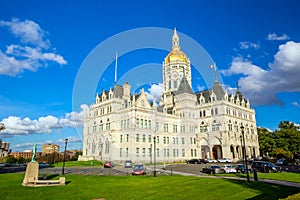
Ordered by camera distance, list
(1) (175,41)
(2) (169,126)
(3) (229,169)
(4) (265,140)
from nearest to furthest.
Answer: (3) (229,169) → (2) (169,126) → (4) (265,140) → (1) (175,41)

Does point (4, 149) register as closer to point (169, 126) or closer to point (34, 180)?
point (169, 126)

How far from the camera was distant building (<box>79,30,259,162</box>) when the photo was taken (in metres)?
58.7

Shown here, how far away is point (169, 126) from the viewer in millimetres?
67938

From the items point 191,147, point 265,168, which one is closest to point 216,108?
point 191,147

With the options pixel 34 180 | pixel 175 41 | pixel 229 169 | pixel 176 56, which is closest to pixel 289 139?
pixel 176 56

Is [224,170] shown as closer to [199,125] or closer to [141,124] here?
[141,124]

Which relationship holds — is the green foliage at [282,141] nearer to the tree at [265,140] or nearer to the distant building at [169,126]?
the tree at [265,140]

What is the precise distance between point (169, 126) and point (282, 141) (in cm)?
3858

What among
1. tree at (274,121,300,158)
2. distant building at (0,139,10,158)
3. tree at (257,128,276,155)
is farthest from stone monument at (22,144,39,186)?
distant building at (0,139,10,158)

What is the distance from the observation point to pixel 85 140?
70500mm

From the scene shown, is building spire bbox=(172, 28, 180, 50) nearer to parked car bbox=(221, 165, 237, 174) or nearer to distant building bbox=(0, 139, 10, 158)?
parked car bbox=(221, 165, 237, 174)

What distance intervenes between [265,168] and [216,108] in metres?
36.6

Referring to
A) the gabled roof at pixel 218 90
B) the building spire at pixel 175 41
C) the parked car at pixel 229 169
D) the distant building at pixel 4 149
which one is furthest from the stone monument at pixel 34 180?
the distant building at pixel 4 149

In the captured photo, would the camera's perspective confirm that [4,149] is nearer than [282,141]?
No
